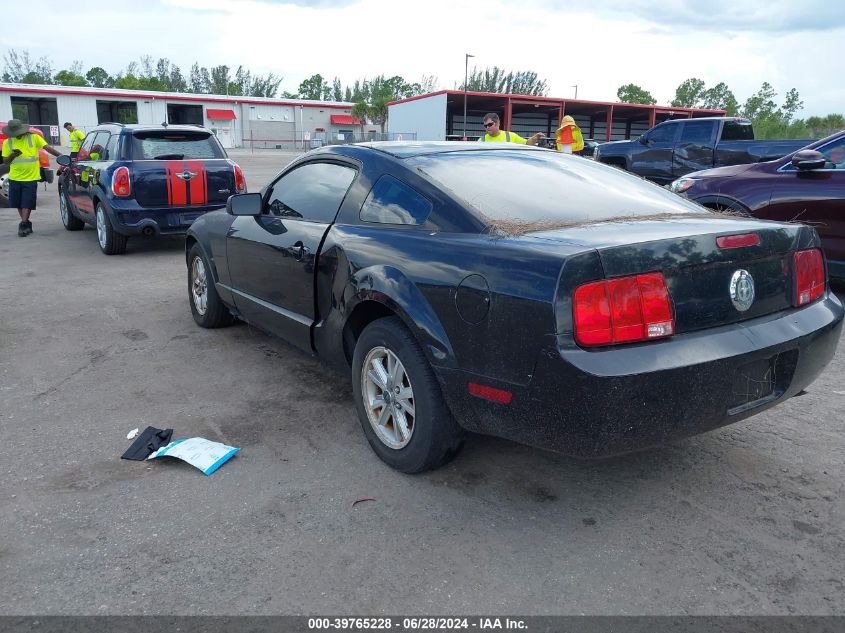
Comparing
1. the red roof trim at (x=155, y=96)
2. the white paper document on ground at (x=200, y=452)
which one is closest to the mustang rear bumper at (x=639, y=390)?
the white paper document on ground at (x=200, y=452)

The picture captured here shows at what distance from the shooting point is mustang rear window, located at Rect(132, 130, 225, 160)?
9.13 m

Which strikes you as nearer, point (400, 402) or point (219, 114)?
point (400, 402)

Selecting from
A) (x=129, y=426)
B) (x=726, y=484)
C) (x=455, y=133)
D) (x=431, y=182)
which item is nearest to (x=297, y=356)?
(x=129, y=426)

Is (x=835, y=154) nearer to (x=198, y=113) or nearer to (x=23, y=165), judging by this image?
(x=23, y=165)

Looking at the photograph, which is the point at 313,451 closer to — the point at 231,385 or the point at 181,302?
the point at 231,385

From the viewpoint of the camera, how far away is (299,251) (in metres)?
4.00

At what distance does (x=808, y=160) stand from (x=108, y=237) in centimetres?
827

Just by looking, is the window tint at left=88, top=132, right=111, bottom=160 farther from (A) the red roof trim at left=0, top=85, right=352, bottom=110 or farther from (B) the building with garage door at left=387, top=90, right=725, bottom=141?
(A) the red roof trim at left=0, top=85, right=352, bottom=110

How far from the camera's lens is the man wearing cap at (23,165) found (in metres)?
10.7

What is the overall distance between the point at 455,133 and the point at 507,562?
50.1m

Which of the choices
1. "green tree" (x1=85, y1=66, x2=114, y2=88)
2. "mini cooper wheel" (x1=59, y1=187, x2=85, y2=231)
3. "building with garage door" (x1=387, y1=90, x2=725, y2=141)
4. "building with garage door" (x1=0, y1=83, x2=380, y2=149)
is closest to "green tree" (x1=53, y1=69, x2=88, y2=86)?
"green tree" (x1=85, y1=66, x2=114, y2=88)

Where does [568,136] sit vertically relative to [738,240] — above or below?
above

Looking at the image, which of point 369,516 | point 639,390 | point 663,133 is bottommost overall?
point 369,516

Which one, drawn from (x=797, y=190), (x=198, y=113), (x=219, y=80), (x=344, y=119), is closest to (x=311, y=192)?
(x=797, y=190)
